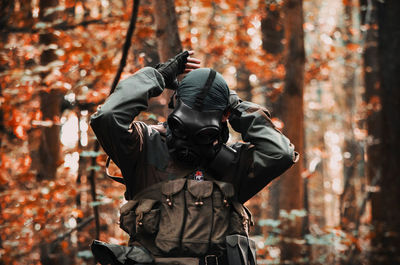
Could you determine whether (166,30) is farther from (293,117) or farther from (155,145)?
(293,117)

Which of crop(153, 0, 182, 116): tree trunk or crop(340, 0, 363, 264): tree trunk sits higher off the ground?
crop(153, 0, 182, 116): tree trunk

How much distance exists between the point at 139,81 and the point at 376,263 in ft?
23.9

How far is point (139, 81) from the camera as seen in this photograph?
10.3ft

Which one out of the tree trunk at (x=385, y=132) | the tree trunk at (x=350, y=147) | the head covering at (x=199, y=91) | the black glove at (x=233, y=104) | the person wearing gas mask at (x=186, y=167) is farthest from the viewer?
the tree trunk at (x=350, y=147)

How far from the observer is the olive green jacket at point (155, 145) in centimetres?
294

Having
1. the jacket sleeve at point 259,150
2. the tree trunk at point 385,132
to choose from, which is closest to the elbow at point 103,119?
the jacket sleeve at point 259,150

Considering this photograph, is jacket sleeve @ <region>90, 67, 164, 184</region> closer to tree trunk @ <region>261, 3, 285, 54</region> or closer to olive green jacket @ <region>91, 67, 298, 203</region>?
olive green jacket @ <region>91, 67, 298, 203</region>

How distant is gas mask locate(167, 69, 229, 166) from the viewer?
3051 millimetres

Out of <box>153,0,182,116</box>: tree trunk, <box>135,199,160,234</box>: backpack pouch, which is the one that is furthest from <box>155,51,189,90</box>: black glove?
<box>153,0,182,116</box>: tree trunk

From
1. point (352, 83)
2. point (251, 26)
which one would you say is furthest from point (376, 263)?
point (352, 83)

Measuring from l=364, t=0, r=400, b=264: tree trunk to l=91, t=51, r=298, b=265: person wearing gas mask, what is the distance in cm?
678

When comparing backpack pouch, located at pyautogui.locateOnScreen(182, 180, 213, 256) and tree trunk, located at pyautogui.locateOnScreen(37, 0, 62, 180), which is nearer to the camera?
backpack pouch, located at pyautogui.locateOnScreen(182, 180, 213, 256)

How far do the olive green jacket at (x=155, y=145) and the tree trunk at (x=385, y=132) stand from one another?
22.0 feet

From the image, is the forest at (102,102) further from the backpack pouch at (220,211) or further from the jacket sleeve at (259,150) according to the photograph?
the backpack pouch at (220,211)
